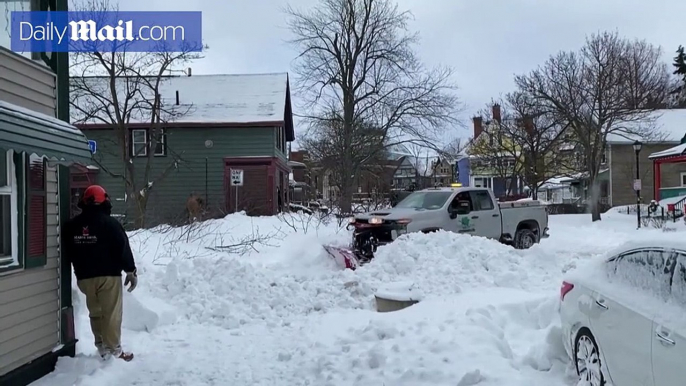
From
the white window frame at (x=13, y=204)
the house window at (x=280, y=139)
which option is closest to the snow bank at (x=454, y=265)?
the white window frame at (x=13, y=204)

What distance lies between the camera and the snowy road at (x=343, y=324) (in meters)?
6.11

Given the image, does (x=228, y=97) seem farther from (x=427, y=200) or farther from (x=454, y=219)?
(x=454, y=219)

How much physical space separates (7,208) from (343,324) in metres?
4.44

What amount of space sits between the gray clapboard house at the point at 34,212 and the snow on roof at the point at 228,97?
78.8 ft

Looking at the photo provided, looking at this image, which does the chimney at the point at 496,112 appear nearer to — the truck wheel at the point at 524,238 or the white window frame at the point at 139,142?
the white window frame at the point at 139,142

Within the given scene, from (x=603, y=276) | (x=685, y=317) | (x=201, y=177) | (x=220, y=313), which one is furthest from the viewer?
(x=201, y=177)

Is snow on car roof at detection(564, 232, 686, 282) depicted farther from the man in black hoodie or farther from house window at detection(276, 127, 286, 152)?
house window at detection(276, 127, 286, 152)

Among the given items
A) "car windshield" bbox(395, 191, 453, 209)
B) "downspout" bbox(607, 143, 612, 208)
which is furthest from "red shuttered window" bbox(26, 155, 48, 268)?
"downspout" bbox(607, 143, 612, 208)

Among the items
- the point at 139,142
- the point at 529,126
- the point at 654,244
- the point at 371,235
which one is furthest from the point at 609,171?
the point at 654,244

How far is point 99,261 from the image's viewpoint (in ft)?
21.5

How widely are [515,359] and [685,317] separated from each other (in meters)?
2.57

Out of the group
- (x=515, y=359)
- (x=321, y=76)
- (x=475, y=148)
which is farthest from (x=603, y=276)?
(x=475, y=148)

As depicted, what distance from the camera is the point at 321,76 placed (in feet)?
113

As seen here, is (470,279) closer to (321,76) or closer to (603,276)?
(603,276)
